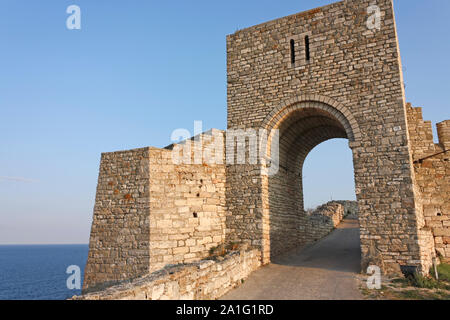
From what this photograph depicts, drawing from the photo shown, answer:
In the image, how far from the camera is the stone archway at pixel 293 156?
1028 cm

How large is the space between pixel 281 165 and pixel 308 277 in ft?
15.2

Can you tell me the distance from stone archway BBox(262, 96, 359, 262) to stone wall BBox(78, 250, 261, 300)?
6.53ft

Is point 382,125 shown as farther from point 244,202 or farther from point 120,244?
point 120,244

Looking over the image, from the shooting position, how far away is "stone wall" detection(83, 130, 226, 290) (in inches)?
357

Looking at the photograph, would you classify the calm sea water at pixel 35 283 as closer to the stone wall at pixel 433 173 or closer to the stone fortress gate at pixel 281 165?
the stone fortress gate at pixel 281 165

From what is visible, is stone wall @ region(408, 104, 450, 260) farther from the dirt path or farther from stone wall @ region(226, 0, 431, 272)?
the dirt path

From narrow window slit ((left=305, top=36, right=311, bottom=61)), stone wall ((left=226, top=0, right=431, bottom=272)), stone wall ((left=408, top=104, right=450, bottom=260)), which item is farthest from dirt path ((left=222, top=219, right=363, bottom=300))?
narrow window slit ((left=305, top=36, right=311, bottom=61))

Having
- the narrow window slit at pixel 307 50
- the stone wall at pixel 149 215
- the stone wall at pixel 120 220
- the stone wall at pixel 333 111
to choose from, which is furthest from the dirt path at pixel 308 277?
the narrow window slit at pixel 307 50

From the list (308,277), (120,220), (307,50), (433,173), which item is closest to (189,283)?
(308,277)

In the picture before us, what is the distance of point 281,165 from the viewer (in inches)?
472

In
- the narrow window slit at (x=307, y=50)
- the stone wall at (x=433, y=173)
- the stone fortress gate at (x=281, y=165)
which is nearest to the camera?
the stone fortress gate at (x=281, y=165)

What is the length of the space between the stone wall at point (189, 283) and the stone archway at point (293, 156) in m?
1.99
